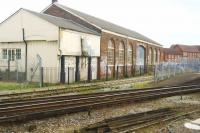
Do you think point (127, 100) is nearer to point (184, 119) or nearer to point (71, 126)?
point (184, 119)

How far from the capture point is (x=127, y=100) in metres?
14.4

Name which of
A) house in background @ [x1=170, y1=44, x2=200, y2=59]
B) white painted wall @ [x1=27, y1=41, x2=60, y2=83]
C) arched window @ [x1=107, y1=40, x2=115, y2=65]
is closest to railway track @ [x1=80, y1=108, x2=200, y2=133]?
white painted wall @ [x1=27, y1=41, x2=60, y2=83]

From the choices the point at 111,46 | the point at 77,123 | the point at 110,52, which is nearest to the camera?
the point at 77,123

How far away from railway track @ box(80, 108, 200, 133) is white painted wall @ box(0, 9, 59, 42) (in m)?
16.2

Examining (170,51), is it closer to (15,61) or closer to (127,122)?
(15,61)

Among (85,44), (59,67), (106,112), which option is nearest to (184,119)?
(106,112)

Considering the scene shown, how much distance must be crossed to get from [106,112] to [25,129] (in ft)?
12.0

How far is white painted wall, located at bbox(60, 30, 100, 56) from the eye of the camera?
26737 mm

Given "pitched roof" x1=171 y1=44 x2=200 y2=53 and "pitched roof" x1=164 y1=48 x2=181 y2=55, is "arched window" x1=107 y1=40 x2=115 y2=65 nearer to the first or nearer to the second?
"pitched roof" x1=164 y1=48 x2=181 y2=55

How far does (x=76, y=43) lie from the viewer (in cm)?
2845

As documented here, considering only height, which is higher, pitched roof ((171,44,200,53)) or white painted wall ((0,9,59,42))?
pitched roof ((171,44,200,53))

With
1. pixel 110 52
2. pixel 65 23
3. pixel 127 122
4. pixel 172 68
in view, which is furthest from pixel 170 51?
pixel 127 122

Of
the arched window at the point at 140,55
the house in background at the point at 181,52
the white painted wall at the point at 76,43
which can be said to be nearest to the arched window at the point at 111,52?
the white painted wall at the point at 76,43

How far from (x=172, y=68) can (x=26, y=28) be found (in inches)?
597
